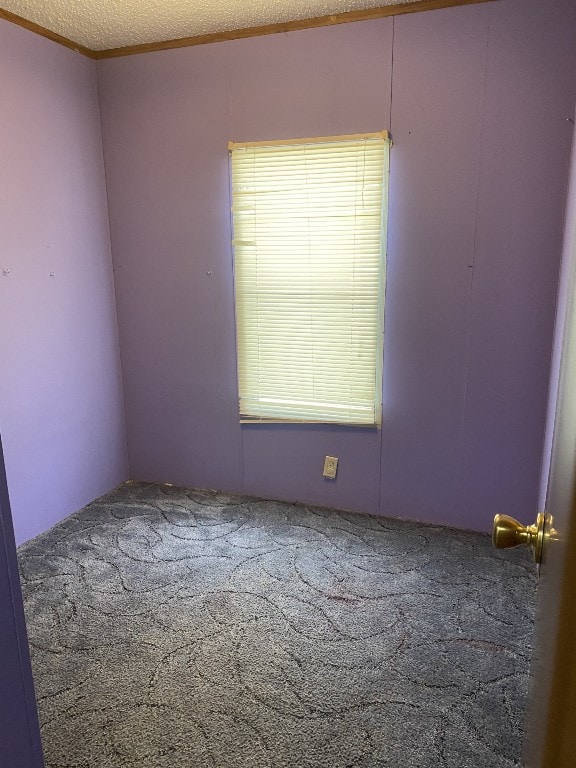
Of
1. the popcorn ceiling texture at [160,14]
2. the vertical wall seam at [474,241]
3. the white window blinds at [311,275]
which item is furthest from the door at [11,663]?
the popcorn ceiling texture at [160,14]

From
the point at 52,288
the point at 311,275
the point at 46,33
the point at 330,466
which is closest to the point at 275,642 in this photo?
the point at 330,466

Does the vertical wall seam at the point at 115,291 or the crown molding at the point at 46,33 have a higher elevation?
the crown molding at the point at 46,33

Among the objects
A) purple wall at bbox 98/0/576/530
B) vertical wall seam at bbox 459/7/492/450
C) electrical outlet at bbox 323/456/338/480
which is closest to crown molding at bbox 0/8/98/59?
purple wall at bbox 98/0/576/530

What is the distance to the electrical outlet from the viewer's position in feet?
9.83

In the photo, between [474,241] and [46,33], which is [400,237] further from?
[46,33]

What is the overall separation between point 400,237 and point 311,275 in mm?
491

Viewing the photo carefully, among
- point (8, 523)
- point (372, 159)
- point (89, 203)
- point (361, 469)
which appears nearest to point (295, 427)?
point (361, 469)

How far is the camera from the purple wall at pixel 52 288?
255 cm

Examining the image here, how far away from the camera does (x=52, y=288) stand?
2.79 meters

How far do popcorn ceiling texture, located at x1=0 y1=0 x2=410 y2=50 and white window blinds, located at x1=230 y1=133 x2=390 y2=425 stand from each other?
22.2 inches

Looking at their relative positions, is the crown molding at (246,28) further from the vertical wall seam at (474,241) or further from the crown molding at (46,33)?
the vertical wall seam at (474,241)

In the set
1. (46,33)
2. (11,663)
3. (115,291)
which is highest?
(46,33)

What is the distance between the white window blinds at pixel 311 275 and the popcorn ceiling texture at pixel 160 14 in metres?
0.56

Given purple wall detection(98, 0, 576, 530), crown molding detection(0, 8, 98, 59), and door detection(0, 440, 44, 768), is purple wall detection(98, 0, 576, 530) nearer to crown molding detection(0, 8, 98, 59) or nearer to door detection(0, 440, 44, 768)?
crown molding detection(0, 8, 98, 59)
